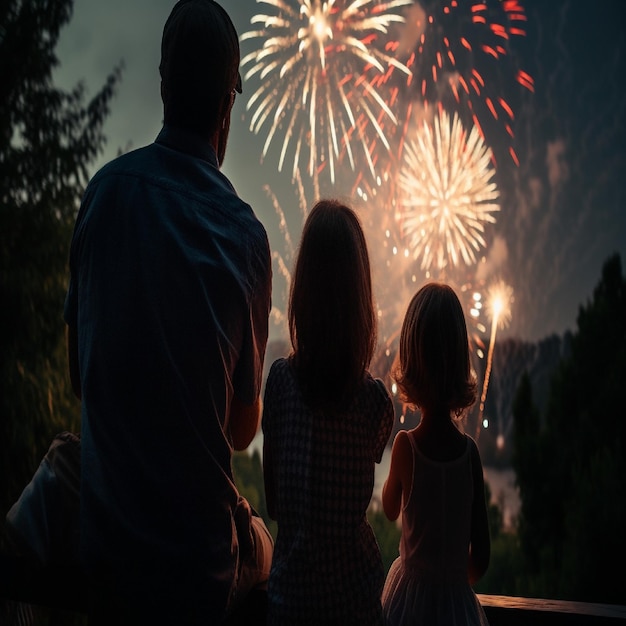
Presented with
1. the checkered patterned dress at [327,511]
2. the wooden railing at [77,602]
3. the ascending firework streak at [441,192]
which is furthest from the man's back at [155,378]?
the ascending firework streak at [441,192]

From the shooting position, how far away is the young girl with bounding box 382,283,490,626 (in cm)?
151

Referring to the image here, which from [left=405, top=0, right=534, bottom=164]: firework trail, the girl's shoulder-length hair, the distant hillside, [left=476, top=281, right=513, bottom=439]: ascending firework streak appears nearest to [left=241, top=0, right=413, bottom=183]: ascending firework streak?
[left=405, top=0, right=534, bottom=164]: firework trail

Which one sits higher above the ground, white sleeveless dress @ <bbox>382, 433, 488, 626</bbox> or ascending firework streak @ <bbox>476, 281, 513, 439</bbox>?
ascending firework streak @ <bbox>476, 281, 513, 439</bbox>

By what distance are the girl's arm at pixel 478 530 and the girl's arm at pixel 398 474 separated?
0.15 meters

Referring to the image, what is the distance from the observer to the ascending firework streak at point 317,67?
652cm

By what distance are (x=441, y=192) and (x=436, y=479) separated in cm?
547

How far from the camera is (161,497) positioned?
3.23 ft

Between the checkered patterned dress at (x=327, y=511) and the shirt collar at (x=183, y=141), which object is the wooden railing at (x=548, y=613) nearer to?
the checkered patterned dress at (x=327, y=511)

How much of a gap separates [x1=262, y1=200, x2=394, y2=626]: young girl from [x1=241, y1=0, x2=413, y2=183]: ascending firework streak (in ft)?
16.8

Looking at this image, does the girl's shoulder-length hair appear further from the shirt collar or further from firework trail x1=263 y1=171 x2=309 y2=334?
firework trail x1=263 y1=171 x2=309 y2=334

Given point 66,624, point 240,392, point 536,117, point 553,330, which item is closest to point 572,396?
point 553,330

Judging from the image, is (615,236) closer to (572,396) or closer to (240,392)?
(572,396)

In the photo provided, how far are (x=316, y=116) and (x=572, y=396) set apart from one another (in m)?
3.97

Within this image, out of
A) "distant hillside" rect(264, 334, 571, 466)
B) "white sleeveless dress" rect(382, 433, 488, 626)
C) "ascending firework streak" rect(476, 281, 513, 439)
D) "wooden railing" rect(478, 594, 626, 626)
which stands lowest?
"wooden railing" rect(478, 594, 626, 626)
